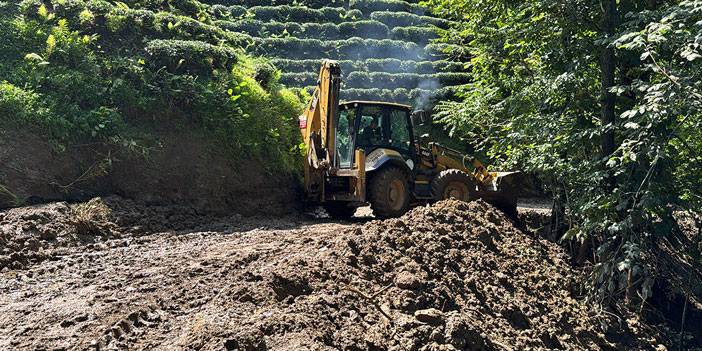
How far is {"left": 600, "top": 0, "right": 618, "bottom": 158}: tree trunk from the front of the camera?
8227 mm

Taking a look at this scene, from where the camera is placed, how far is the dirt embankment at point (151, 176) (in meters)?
9.88

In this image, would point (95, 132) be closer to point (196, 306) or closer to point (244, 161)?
point (244, 161)

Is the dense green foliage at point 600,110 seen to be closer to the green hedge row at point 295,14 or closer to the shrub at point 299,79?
the shrub at point 299,79

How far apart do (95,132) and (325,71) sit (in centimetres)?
391

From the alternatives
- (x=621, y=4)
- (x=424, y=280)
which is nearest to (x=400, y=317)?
(x=424, y=280)

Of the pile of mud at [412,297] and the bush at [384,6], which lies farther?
the bush at [384,6]

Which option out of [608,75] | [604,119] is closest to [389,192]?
[604,119]

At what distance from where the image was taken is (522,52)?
9398 mm

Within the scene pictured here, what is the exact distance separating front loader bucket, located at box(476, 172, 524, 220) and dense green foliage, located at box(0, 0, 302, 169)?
3.82 meters

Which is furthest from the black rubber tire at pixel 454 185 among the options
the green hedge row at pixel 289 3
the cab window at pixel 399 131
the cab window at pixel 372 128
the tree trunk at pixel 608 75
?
the green hedge row at pixel 289 3

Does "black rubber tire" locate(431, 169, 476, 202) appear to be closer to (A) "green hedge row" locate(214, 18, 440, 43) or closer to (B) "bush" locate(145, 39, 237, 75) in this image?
(B) "bush" locate(145, 39, 237, 75)

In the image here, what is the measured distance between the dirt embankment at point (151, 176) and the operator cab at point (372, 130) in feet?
5.17

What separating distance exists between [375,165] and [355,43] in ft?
53.8

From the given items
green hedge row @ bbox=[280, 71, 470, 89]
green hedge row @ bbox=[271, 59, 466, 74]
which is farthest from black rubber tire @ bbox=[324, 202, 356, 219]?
green hedge row @ bbox=[271, 59, 466, 74]
